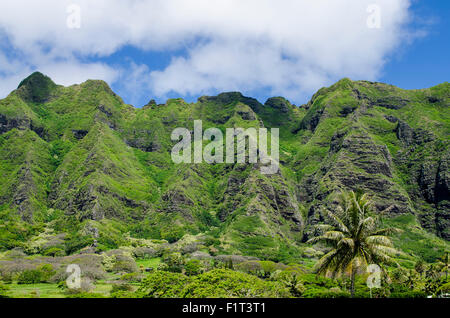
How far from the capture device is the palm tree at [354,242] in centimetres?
4247

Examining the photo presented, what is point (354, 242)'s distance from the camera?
43562 mm

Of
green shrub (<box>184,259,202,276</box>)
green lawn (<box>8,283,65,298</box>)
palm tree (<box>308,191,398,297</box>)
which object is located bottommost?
green lawn (<box>8,283,65,298</box>)

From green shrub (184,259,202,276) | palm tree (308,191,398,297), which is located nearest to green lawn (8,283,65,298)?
green shrub (184,259,202,276)

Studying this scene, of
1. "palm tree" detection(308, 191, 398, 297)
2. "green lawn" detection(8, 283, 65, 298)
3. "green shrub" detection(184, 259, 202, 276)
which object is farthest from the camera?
"green shrub" detection(184, 259, 202, 276)

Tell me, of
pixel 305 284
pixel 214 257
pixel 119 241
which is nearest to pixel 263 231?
pixel 214 257

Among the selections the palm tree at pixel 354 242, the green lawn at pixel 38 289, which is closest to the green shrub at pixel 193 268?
the green lawn at pixel 38 289

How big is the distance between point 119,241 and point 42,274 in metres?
67.1

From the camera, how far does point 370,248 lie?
1690 inches

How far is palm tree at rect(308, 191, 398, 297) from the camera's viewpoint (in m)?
42.5

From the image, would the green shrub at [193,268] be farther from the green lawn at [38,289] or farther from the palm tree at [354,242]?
the palm tree at [354,242]

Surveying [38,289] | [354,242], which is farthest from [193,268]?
[354,242]

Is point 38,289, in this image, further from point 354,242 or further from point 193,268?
point 354,242

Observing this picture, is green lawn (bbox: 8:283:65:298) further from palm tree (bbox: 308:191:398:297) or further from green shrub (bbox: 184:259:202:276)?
palm tree (bbox: 308:191:398:297)
